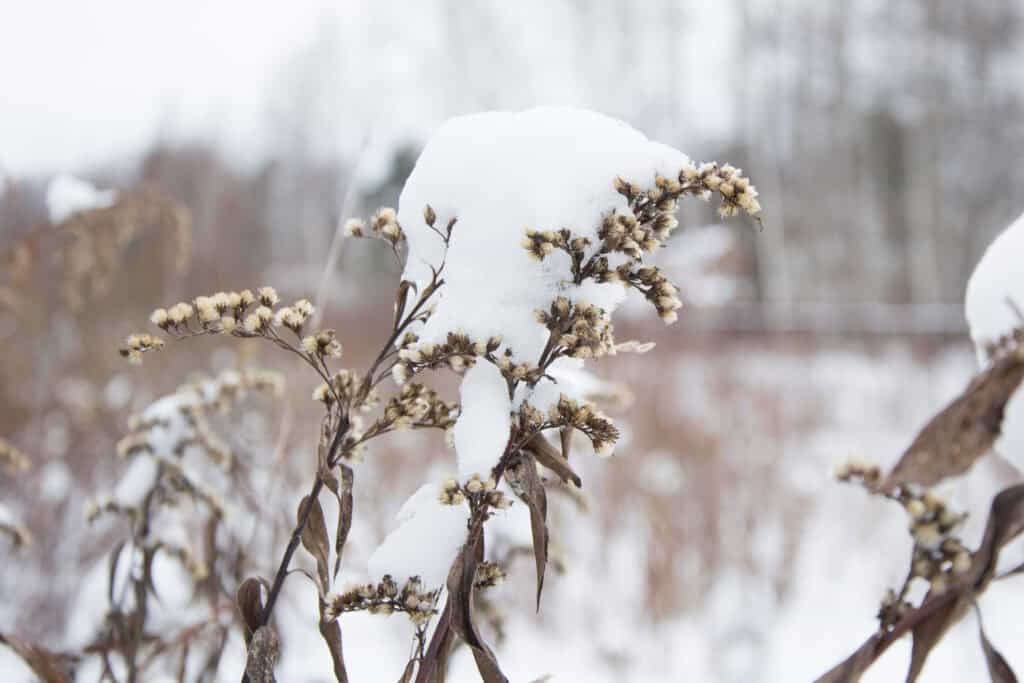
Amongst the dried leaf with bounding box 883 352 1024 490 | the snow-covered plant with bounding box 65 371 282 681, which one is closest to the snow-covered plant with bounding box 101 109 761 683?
the dried leaf with bounding box 883 352 1024 490

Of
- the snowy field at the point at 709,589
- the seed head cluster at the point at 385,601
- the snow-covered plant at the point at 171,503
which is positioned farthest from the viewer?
the snowy field at the point at 709,589

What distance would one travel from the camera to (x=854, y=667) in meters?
0.54

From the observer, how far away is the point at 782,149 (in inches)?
708

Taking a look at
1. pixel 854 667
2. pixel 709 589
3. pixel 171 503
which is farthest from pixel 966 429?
pixel 709 589

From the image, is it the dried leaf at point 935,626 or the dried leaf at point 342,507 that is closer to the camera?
the dried leaf at point 935,626

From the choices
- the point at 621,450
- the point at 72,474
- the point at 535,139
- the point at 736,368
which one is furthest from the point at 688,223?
the point at 535,139

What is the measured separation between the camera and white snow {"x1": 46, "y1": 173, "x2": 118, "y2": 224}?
151cm

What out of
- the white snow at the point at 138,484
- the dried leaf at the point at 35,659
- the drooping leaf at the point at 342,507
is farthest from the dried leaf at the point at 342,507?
the white snow at the point at 138,484

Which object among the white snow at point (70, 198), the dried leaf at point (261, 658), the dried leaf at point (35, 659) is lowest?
the dried leaf at point (35, 659)

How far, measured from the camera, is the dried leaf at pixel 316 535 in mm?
671

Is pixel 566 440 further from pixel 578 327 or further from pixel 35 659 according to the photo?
pixel 35 659

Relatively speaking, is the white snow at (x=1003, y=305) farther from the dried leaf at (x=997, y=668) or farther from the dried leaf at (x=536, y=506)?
the dried leaf at (x=536, y=506)

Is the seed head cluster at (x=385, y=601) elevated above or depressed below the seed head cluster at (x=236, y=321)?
below

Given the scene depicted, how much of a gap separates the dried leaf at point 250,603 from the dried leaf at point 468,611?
0.18m
